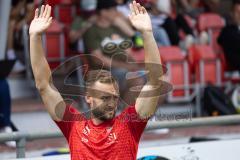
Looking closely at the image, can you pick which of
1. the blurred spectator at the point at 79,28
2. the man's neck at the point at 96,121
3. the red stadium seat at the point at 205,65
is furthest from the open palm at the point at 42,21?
the red stadium seat at the point at 205,65

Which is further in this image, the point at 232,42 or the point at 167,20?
the point at 167,20

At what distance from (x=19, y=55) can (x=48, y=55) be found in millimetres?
501

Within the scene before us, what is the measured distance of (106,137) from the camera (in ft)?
14.6

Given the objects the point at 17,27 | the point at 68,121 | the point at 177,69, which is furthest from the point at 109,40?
the point at 68,121

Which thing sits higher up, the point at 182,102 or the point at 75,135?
the point at 75,135

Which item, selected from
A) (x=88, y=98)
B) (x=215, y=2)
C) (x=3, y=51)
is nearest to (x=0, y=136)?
(x=88, y=98)

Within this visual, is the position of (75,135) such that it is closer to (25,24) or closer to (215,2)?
(25,24)

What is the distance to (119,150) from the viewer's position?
444 cm

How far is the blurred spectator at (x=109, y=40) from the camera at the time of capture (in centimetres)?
851

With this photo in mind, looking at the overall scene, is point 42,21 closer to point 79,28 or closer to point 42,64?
point 42,64

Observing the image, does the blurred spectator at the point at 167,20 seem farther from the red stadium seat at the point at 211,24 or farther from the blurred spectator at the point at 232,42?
the blurred spectator at the point at 232,42

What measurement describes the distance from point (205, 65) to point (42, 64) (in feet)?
17.5

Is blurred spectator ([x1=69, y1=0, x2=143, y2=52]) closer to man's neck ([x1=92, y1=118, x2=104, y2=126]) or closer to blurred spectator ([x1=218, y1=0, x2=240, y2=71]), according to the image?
blurred spectator ([x1=218, y1=0, x2=240, y2=71])

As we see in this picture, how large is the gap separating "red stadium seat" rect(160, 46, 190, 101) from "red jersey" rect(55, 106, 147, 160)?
4.73 meters
